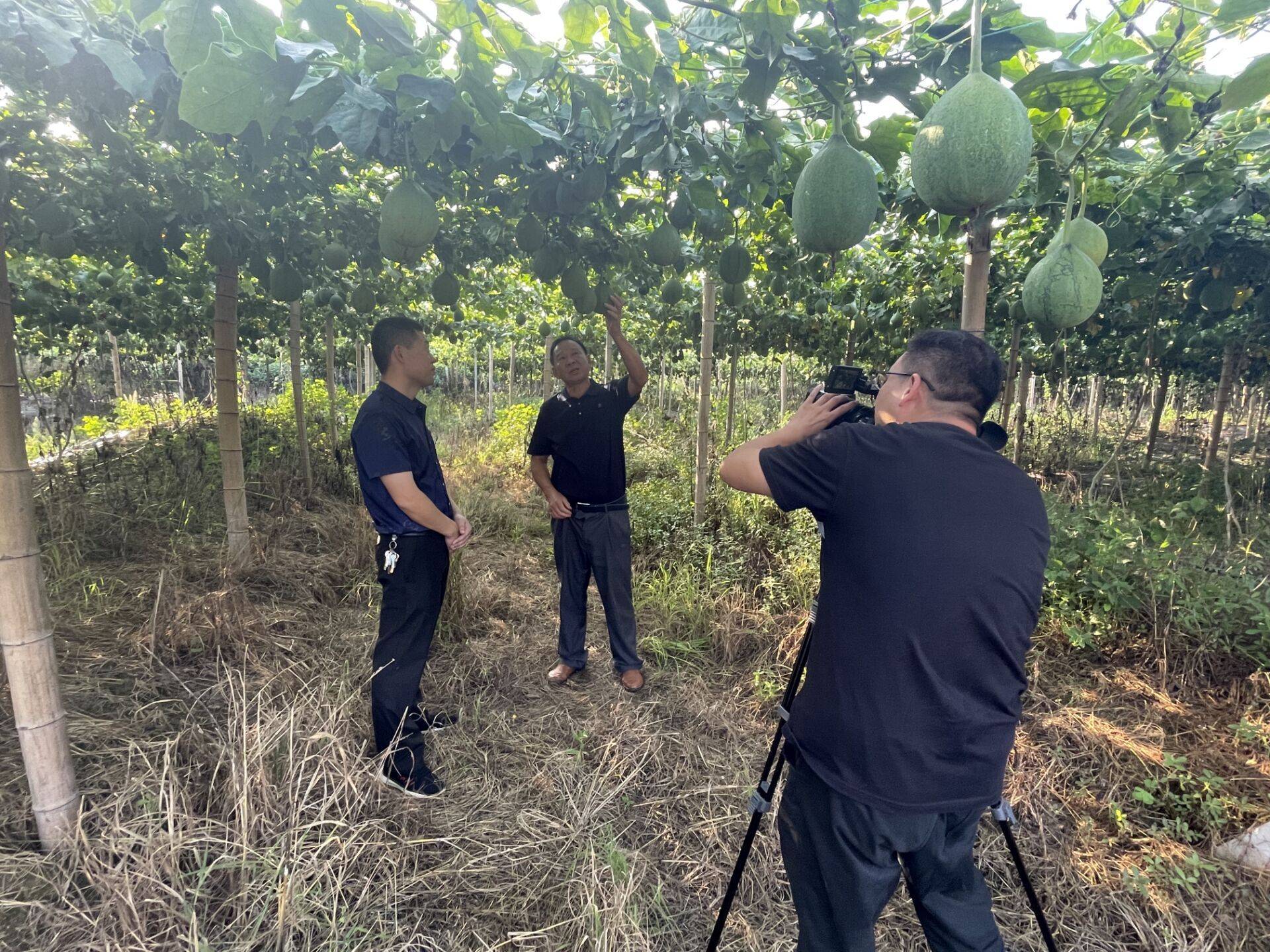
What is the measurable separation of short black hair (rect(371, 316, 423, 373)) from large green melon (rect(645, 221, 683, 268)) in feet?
3.05

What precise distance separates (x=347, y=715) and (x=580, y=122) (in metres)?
2.14

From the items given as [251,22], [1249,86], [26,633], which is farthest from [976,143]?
[26,633]

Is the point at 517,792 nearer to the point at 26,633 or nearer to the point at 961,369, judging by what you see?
the point at 26,633

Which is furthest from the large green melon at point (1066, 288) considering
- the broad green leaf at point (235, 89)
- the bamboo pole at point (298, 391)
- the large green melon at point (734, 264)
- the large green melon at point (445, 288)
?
the bamboo pole at point (298, 391)

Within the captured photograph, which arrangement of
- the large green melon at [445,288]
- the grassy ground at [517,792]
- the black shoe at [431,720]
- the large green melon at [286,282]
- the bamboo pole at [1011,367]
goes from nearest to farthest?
the grassy ground at [517,792] → the black shoe at [431,720] → the large green melon at [445,288] → the large green melon at [286,282] → the bamboo pole at [1011,367]

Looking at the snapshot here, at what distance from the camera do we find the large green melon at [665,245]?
2.27 metres

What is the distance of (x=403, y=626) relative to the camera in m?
2.30

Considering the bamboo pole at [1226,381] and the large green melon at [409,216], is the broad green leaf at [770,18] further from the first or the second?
the bamboo pole at [1226,381]

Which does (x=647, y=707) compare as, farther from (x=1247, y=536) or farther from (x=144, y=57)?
(x=1247, y=536)

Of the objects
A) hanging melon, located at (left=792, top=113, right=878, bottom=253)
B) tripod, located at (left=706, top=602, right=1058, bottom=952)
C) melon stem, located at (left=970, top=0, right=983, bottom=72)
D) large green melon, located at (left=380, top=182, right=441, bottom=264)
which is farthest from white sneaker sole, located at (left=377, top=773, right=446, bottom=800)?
melon stem, located at (left=970, top=0, right=983, bottom=72)

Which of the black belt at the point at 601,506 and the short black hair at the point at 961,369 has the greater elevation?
the short black hair at the point at 961,369

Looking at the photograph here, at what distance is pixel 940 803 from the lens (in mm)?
1214

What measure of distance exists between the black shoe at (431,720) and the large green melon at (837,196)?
2.27 metres

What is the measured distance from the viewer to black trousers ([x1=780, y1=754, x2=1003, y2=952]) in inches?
48.8
